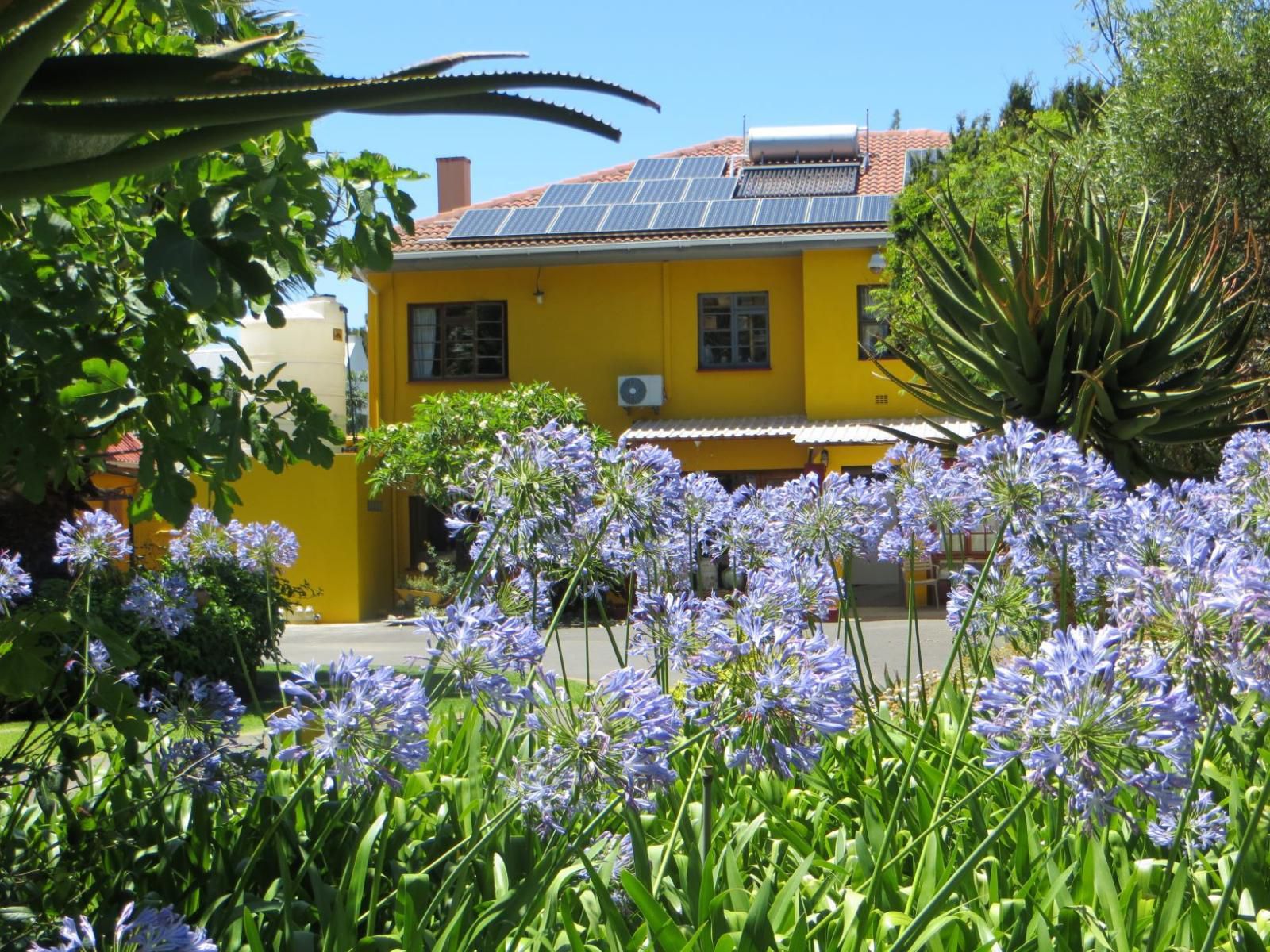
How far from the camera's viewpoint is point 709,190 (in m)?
25.5

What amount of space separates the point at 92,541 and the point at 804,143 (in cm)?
2429

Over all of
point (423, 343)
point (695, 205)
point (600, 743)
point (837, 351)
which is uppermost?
point (695, 205)

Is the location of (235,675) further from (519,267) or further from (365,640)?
(519,267)

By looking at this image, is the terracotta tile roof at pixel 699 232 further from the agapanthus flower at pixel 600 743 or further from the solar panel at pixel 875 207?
the agapanthus flower at pixel 600 743

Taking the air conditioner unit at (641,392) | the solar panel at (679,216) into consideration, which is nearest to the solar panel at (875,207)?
the solar panel at (679,216)

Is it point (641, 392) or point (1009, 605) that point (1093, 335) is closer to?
point (1009, 605)

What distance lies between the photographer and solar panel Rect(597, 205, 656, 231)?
2359cm

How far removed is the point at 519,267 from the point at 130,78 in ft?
73.4

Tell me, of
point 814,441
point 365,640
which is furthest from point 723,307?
point 365,640

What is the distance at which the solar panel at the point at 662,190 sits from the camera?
25.2m

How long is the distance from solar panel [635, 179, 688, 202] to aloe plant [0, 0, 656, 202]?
23255 mm

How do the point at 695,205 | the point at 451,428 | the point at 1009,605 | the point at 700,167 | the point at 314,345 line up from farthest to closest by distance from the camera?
the point at 700,167 → the point at 695,205 → the point at 314,345 → the point at 451,428 → the point at 1009,605

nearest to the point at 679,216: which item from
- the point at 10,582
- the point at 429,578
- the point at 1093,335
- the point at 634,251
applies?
the point at 634,251

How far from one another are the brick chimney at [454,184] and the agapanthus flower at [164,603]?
86.4 feet
